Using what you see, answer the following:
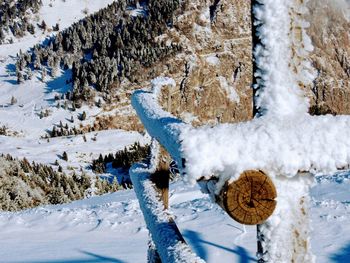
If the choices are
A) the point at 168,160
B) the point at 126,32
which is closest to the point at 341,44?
the point at 126,32

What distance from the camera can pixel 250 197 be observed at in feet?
4.57

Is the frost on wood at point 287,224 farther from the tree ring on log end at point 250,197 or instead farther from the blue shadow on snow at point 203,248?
the blue shadow on snow at point 203,248

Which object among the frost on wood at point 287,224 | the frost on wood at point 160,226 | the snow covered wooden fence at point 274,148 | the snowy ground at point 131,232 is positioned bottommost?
the snowy ground at point 131,232

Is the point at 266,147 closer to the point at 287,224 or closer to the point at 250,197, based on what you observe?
the point at 250,197

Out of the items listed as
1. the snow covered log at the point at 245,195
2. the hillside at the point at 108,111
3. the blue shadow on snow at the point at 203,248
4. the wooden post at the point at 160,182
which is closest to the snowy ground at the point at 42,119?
the hillside at the point at 108,111

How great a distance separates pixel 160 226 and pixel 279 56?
42.1 inches

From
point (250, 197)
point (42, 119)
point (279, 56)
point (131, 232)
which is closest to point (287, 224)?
point (250, 197)

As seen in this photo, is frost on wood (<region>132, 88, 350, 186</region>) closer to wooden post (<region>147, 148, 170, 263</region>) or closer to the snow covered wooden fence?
the snow covered wooden fence

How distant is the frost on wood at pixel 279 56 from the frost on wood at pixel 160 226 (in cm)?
68

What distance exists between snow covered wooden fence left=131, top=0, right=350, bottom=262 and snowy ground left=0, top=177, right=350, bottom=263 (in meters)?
3.59

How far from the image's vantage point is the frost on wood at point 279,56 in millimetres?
1520

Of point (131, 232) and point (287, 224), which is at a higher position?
point (287, 224)

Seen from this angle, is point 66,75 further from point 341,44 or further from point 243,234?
point 243,234

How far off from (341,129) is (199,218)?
5737 millimetres
